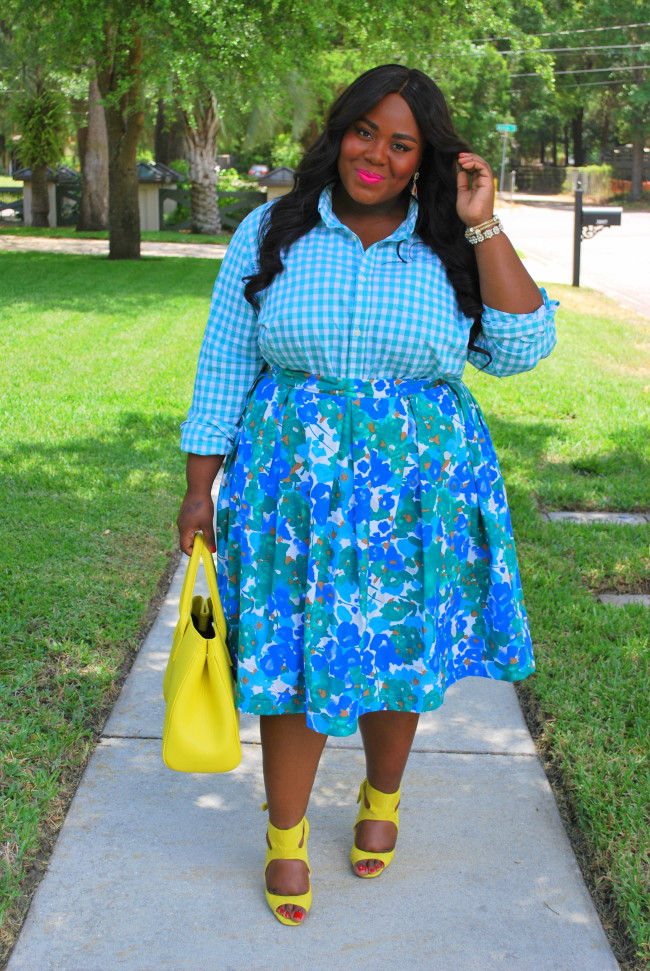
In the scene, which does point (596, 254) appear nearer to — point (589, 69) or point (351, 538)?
point (351, 538)

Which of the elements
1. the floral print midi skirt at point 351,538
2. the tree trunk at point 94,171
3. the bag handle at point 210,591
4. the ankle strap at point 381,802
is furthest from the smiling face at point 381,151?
the tree trunk at point 94,171

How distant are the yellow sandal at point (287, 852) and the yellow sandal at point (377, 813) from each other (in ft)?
0.45

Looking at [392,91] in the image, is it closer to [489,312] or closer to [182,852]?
[489,312]

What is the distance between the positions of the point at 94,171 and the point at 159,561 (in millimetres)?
21814

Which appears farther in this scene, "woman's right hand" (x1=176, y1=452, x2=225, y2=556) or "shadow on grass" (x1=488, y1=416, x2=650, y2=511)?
"shadow on grass" (x1=488, y1=416, x2=650, y2=511)

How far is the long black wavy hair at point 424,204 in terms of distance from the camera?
2.23m

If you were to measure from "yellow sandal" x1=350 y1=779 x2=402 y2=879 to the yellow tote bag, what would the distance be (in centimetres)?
49

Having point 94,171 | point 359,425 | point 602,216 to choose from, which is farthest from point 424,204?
point 94,171

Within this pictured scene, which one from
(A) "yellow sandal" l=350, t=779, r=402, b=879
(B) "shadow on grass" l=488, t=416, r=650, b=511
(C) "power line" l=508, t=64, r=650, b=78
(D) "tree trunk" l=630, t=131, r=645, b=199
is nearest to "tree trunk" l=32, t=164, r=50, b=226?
(B) "shadow on grass" l=488, t=416, r=650, b=511

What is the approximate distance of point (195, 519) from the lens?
7.91 feet

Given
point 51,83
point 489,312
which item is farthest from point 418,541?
point 51,83

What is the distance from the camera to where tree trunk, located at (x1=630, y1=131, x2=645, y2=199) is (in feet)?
150

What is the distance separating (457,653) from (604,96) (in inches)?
2204

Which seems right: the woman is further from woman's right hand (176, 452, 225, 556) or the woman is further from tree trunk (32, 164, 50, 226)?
tree trunk (32, 164, 50, 226)
